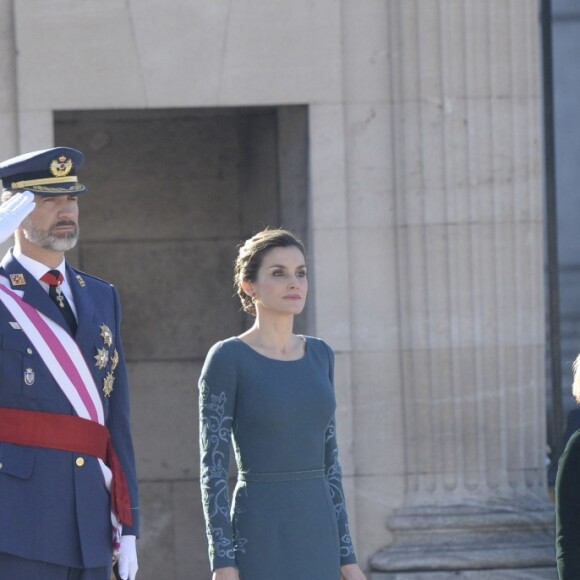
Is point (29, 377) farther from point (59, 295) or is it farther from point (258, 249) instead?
point (258, 249)

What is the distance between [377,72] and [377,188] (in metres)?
0.57

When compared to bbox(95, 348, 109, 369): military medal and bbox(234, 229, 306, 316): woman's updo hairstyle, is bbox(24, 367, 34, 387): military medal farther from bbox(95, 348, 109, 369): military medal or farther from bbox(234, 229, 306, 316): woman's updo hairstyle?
bbox(234, 229, 306, 316): woman's updo hairstyle

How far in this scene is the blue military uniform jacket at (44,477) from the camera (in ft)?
15.6

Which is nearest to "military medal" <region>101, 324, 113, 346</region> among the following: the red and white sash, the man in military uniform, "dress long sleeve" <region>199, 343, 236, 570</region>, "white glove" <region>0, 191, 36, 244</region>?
the man in military uniform

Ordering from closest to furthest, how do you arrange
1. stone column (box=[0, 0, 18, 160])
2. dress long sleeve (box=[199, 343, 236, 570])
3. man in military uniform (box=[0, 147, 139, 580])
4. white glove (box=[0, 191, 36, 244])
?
1. white glove (box=[0, 191, 36, 244])
2. man in military uniform (box=[0, 147, 139, 580])
3. dress long sleeve (box=[199, 343, 236, 570])
4. stone column (box=[0, 0, 18, 160])

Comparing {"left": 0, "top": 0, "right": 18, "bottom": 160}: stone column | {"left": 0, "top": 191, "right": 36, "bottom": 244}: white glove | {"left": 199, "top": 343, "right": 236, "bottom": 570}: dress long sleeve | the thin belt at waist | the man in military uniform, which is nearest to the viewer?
{"left": 0, "top": 191, "right": 36, "bottom": 244}: white glove

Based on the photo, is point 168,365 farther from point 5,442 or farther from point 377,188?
point 5,442

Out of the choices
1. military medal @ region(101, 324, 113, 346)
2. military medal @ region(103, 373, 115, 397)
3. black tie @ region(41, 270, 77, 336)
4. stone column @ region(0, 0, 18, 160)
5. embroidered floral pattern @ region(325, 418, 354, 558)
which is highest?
stone column @ region(0, 0, 18, 160)

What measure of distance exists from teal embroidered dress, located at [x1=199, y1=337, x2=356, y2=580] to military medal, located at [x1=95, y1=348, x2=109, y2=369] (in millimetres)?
322

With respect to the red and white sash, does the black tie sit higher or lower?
higher

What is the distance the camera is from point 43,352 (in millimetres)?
4832

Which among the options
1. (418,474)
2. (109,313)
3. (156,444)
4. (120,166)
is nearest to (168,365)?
(156,444)

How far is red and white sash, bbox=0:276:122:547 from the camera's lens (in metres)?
4.84

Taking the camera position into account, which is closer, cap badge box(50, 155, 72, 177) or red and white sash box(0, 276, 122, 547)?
red and white sash box(0, 276, 122, 547)
